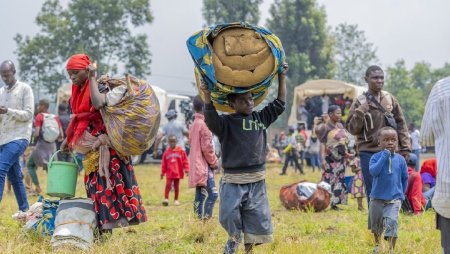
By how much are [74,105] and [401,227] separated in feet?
13.5

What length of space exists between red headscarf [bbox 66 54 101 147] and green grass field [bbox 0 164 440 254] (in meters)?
1.01

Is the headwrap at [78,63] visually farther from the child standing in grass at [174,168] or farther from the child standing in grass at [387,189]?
the child standing in grass at [174,168]

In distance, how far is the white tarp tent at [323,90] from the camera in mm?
25016

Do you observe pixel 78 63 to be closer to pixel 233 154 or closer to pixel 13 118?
pixel 233 154

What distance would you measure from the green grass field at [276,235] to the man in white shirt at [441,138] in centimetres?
191

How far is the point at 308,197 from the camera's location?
381 inches

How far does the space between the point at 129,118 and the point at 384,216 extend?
236 centimetres

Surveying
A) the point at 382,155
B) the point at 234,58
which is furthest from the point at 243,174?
the point at 382,155

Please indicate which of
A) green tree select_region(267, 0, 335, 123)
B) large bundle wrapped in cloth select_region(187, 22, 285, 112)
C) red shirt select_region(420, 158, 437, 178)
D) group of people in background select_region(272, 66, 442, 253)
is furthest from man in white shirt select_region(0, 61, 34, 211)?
green tree select_region(267, 0, 335, 123)

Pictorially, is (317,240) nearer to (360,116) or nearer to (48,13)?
(360,116)

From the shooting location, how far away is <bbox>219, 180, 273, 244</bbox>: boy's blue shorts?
500 centimetres

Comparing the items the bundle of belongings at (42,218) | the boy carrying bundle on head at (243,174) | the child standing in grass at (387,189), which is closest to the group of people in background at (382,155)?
the child standing in grass at (387,189)

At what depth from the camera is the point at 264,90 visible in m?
5.09

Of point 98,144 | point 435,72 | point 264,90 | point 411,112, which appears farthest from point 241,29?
point 435,72
